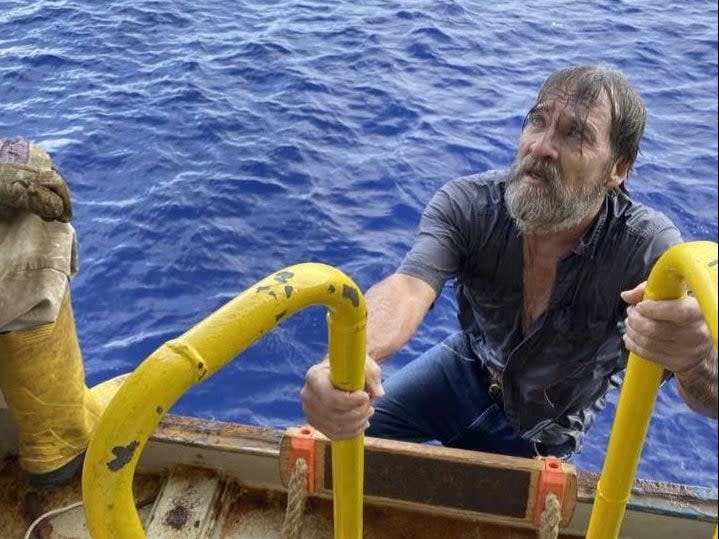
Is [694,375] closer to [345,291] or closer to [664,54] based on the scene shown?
[345,291]

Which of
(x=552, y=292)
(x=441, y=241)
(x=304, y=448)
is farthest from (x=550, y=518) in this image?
(x=441, y=241)

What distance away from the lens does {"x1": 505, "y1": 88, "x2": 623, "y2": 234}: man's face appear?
10.6 feet

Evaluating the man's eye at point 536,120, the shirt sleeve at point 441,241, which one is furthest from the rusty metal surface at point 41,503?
the man's eye at point 536,120

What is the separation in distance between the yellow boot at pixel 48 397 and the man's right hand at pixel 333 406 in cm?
174

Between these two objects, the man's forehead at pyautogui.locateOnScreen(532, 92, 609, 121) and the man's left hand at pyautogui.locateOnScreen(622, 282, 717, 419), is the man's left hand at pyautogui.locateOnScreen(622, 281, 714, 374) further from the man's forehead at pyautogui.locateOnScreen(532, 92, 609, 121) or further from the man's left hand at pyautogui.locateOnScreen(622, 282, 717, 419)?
the man's forehead at pyautogui.locateOnScreen(532, 92, 609, 121)

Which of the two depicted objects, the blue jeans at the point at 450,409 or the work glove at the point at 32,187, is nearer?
the work glove at the point at 32,187

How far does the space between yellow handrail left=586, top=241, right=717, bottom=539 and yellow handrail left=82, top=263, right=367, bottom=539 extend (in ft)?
2.12

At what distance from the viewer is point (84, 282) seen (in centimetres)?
617

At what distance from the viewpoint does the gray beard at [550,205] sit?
3225 mm

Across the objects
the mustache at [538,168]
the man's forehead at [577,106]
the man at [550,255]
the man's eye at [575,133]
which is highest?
the man's forehead at [577,106]

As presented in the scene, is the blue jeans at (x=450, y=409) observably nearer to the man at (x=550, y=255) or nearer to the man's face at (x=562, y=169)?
the man at (x=550, y=255)

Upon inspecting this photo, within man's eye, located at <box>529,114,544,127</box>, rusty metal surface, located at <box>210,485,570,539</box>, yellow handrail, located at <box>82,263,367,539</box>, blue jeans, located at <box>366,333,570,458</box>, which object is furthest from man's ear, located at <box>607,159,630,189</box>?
yellow handrail, located at <box>82,263,367,539</box>

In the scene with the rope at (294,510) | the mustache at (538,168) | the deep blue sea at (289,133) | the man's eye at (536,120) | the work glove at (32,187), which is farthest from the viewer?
the deep blue sea at (289,133)

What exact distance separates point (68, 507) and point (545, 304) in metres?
2.21
